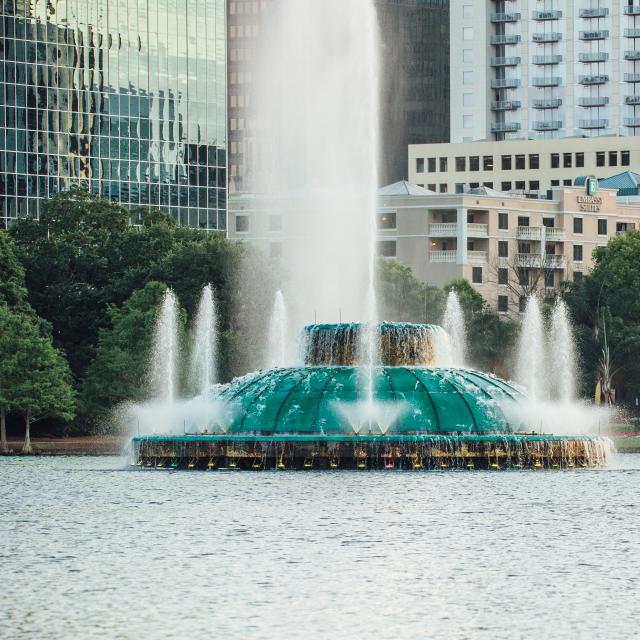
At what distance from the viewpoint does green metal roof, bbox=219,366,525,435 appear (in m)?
64.0

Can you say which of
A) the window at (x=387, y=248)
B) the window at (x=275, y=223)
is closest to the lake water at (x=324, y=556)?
the window at (x=387, y=248)

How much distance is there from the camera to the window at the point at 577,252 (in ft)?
592

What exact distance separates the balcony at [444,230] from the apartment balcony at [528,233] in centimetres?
601

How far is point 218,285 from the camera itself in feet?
376

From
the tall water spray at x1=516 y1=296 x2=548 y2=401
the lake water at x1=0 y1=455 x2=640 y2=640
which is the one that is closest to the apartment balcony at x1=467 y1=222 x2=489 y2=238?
the tall water spray at x1=516 y1=296 x2=548 y2=401

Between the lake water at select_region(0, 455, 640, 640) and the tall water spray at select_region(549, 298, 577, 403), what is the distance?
5639 cm

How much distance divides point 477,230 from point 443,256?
4.34 m

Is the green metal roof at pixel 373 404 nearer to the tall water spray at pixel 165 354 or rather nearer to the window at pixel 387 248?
the tall water spray at pixel 165 354

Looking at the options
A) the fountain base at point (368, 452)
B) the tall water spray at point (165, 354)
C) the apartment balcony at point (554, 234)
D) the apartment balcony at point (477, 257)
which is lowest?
the fountain base at point (368, 452)

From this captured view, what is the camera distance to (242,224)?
184 metres

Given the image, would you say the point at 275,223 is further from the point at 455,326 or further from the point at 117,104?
the point at 455,326

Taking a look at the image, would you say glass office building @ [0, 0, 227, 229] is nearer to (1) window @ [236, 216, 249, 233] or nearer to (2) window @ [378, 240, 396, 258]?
(1) window @ [236, 216, 249, 233]

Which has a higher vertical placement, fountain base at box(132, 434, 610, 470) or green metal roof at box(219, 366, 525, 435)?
green metal roof at box(219, 366, 525, 435)

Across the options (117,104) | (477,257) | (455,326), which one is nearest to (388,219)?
(477,257)
